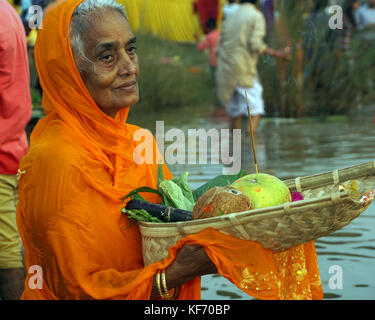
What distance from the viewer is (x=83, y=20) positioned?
96.0 inches

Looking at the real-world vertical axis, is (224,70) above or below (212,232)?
above

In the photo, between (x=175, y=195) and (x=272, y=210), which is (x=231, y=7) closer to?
(x=175, y=195)

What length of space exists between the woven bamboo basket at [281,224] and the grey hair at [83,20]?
63cm

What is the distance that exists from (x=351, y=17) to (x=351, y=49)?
0.85m

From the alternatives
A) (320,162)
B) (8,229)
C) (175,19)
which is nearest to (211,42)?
(175,19)

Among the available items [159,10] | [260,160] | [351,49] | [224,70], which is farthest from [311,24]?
[159,10]

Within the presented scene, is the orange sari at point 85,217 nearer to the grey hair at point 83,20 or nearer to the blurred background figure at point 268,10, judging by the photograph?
the grey hair at point 83,20

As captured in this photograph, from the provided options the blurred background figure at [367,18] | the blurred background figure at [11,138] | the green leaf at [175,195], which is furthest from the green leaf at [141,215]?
the blurred background figure at [367,18]

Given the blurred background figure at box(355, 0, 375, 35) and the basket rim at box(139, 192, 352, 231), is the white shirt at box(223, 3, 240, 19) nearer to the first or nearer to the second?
the blurred background figure at box(355, 0, 375, 35)

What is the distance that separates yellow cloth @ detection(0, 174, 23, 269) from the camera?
3588mm

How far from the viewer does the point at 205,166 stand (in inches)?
311

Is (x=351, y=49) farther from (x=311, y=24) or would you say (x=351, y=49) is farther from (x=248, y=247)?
(x=248, y=247)

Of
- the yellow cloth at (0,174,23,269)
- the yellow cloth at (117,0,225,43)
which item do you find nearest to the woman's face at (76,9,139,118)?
the yellow cloth at (0,174,23,269)
